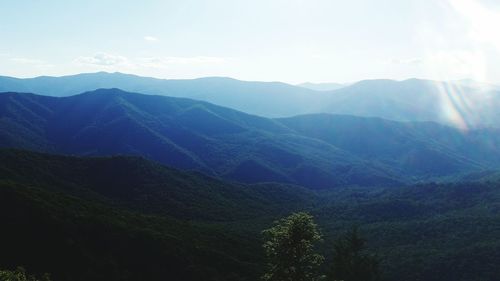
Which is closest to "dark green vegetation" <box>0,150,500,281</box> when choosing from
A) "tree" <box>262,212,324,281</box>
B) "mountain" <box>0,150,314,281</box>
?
"mountain" <box>0,150,314,281</box>

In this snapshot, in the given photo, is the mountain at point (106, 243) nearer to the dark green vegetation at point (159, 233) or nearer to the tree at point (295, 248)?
the dark green vegetation at point (159, 233)

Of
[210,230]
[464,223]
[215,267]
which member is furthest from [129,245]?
[464,223]

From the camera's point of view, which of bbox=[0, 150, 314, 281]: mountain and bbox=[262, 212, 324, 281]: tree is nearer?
bbox=[262, 212, 324, 281]: tree

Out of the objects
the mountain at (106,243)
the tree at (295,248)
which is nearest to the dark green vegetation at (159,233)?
the mountain at (106,243)

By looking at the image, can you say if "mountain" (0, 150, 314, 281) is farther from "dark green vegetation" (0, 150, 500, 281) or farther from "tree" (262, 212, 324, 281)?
"tree" (262, 212, 324, 281)

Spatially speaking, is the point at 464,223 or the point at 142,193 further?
the point at 142,193

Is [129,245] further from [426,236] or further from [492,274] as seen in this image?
[426,236]

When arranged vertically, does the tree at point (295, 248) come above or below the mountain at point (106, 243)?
above

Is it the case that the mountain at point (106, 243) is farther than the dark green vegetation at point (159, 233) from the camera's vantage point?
No
